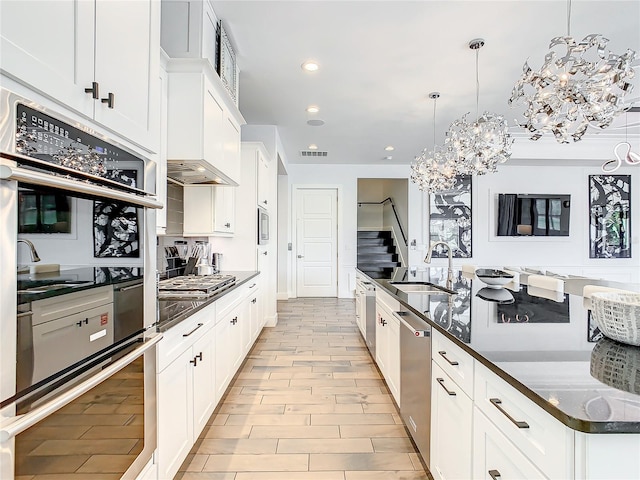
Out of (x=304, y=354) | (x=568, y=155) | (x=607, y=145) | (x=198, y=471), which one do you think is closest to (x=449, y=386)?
(x=198, y=471)

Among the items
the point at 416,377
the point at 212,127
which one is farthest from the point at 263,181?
the point at 416,377

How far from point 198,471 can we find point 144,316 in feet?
3.47

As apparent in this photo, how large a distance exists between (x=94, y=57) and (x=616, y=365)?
1.83 m

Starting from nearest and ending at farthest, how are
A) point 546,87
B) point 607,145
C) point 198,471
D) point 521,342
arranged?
point 521,342 < point 198,471 < point 546,87 < point 607,145

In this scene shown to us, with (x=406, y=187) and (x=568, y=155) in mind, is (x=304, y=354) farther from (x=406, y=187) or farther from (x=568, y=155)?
(x=568, y=155)

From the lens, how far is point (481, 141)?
302cm

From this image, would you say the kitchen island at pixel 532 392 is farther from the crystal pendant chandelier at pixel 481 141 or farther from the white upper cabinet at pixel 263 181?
the white upper cabinet at pixel 263 181

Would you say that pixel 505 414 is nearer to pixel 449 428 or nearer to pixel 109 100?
pixel 449 428

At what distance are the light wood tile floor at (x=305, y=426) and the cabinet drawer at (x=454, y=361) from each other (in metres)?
0.74

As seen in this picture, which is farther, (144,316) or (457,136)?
(457,136)

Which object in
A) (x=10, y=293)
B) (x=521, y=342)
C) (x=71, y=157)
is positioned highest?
(x=71, y=157)

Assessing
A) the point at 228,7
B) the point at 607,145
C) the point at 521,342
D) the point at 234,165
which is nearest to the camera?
the point at 521,342

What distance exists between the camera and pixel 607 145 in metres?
5.93

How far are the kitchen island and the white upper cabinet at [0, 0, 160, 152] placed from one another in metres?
1.44
